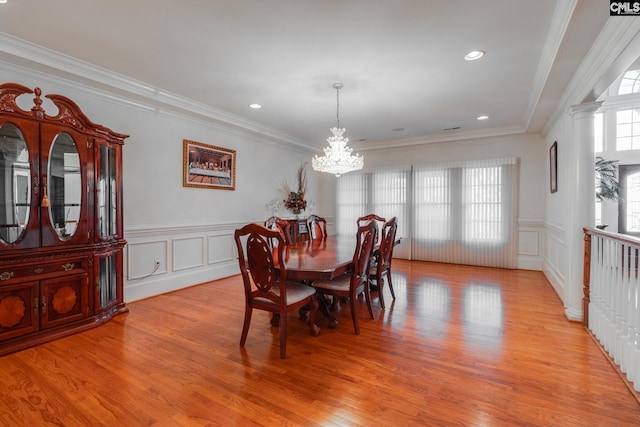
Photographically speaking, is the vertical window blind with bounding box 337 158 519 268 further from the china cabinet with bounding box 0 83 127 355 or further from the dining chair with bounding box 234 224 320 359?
the china cabinet with bounding box 0 83 127 355

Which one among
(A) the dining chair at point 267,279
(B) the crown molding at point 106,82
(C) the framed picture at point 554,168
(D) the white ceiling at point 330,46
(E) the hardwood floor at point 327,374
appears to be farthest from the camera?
(C) the framed picture at point 554,168

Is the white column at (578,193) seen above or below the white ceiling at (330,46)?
below

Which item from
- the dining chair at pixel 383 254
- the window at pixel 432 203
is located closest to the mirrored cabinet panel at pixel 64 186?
the dining chair at pixel 383 254

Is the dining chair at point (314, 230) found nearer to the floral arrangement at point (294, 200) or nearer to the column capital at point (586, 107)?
the floral arrangement at point (294, 200)

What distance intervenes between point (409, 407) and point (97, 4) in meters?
3.31

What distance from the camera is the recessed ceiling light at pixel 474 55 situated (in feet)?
9.00

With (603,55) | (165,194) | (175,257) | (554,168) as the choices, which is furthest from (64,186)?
(554,168)

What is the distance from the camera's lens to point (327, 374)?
2.09m

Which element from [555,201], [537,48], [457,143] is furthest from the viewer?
[457,143]

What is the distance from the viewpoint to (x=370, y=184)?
681cm

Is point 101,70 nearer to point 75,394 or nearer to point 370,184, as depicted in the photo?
point 75,394

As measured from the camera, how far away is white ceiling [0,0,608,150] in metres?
2.14

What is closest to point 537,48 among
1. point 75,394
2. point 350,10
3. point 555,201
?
point 350,10

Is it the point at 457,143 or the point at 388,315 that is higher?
the point at 457,143
